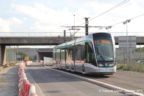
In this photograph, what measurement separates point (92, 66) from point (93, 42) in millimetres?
1861

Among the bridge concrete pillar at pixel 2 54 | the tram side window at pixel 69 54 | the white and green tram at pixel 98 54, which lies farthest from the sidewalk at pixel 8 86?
the bridge concrete pillar at pixel 2 54

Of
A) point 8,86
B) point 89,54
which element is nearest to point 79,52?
point 89,54

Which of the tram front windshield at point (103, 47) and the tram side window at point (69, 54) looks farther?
the tram side window at point (69, 54)

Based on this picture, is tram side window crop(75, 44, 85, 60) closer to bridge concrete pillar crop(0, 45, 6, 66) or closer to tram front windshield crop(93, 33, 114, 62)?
tram front windshield crop(93, 33, 114, 62)

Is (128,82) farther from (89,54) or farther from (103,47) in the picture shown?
(89,54)

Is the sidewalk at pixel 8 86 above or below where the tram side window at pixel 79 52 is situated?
below

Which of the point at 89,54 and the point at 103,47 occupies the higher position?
the point at 103,47

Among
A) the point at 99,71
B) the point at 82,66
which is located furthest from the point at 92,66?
the point at 82,66

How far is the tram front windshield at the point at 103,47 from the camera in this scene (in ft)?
67.2

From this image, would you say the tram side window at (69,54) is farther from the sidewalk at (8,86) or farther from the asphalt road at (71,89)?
the asphalt road at (71,89)

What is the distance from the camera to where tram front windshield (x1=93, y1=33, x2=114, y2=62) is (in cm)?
2048

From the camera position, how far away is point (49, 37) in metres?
58.4

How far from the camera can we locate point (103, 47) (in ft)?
68.0

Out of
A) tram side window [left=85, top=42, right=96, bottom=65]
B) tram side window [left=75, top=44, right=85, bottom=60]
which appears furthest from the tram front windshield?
tram side window [left=75, top=44, right=85, bottom=60]
